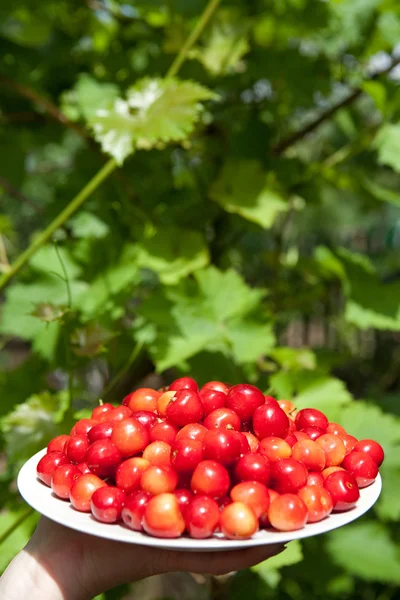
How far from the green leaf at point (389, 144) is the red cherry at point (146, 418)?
2.67ft

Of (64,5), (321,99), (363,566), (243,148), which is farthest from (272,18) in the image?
(363,566)

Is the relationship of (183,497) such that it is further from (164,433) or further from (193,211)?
(193,211)

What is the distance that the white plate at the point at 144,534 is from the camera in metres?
0.65

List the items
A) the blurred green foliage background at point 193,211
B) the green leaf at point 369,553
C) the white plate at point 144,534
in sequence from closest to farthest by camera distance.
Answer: the white plate at point 144,534 → the blurred green foliage background at point 193,211 → the green leaf at point 369,553

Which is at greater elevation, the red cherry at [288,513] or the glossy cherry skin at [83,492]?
the glossy cherry skin at [83,492]

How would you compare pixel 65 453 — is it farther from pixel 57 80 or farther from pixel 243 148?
pixel 57 80

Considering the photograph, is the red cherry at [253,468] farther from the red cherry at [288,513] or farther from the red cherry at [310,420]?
the red cherry at [310,420]

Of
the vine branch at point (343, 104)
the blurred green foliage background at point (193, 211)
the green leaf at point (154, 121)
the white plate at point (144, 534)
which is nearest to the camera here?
the white plate at point (144, 534)

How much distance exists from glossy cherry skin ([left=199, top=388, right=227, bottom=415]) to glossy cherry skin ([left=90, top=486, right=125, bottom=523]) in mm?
186

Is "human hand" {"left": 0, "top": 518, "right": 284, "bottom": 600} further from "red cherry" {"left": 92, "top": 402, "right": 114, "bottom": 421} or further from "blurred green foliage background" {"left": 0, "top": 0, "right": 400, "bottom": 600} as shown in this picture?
"blurred green foliage background" {"left": 0, "top": 0, "right": 400, "bottom": 600}

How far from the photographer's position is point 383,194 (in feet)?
5.01

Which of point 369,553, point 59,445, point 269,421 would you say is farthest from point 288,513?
point 369,553

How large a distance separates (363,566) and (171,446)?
129cm

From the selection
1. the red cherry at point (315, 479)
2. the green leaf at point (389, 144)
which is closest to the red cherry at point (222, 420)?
the red cherry at point (315, 479)
